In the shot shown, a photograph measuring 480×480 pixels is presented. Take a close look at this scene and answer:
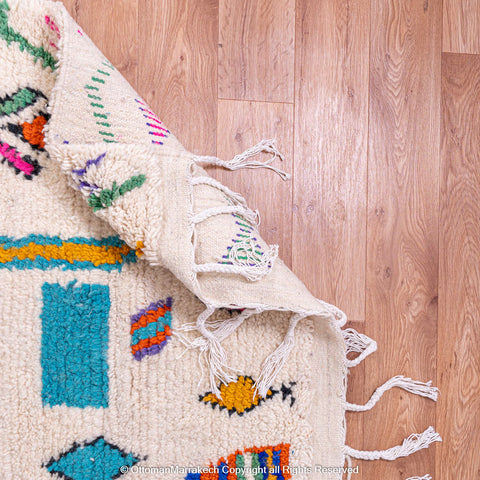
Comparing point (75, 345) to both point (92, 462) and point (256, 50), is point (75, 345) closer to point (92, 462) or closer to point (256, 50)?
point (92, 462)

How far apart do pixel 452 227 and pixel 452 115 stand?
0.85 feet

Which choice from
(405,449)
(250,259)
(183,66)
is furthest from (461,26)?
(405,449)

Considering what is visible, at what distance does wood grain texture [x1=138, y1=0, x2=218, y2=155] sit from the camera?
844 mm

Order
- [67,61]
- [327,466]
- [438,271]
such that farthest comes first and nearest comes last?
[438,271] → [327,466] → [67,61]

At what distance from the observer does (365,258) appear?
88 centimetres

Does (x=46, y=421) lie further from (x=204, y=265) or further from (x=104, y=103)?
(x=104, y=103)

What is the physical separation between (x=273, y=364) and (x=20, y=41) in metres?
0.78

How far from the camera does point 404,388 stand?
0.87 metres

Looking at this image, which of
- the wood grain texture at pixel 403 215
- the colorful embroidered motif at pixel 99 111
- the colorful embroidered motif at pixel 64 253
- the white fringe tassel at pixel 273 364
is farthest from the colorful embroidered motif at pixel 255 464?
the colorful embroidered motif at pixel 99 111

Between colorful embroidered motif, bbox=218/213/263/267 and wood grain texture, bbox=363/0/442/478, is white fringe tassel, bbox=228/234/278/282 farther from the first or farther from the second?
wood grain texture, bbox=363/0/442/478

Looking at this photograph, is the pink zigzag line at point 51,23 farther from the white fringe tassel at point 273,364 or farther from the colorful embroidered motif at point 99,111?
the white fringe tassel at point 273,364

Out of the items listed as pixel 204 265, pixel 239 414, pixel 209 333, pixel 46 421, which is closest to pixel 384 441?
pixel 239 414

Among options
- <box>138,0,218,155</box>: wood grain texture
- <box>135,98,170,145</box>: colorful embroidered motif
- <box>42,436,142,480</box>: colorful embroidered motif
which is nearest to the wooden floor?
<box>138,0,218,155</box>: wood grain texture

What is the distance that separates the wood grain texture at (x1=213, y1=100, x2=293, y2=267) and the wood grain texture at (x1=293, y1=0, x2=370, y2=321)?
21 millimetres
